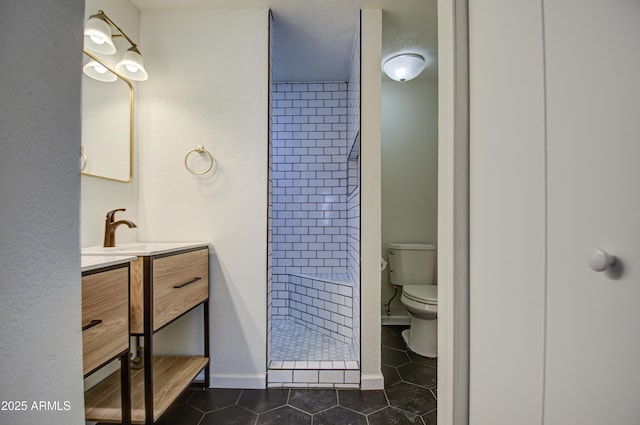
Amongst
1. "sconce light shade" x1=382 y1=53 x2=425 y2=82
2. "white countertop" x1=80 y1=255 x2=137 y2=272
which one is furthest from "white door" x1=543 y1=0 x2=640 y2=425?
"sconce light shade" x1=382 y1=53 x2=425 y2=82

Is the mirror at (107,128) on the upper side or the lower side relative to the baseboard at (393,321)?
upper

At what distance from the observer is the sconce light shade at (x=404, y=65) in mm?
2197

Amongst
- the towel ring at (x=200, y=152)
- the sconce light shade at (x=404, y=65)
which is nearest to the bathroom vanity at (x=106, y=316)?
the towel ring at (x=200, y=152)

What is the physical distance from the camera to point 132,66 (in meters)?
1.50

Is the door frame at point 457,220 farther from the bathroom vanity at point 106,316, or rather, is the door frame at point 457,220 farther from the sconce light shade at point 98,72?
the sconce light shade at point 98,72

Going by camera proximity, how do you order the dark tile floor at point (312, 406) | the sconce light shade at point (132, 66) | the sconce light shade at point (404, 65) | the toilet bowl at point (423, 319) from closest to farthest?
1. the dark tile floor at point (312, 406)
2. the sconce light shade at point (132, 66)
3. the toilet bowl at point (423, 319)
4. the sconce light shade at point (404, 65)

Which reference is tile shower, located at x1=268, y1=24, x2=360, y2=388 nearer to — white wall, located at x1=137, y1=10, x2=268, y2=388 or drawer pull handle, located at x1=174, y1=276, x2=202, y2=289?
white wall, located at x1=137, y1=10, x2=268, y2=388

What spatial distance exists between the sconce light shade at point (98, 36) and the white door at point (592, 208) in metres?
1.74

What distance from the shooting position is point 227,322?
1671mm

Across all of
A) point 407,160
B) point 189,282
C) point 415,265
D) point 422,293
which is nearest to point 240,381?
point 189,282

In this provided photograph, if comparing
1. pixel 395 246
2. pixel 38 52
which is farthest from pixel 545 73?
pixel 395 246

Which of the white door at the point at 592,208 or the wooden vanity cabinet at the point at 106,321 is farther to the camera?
the wooden vanity cabinet at the point at 106,321

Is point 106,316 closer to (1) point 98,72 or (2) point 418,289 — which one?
(1) point 98,72

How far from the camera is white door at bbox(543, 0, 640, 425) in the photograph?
0.35 meters
